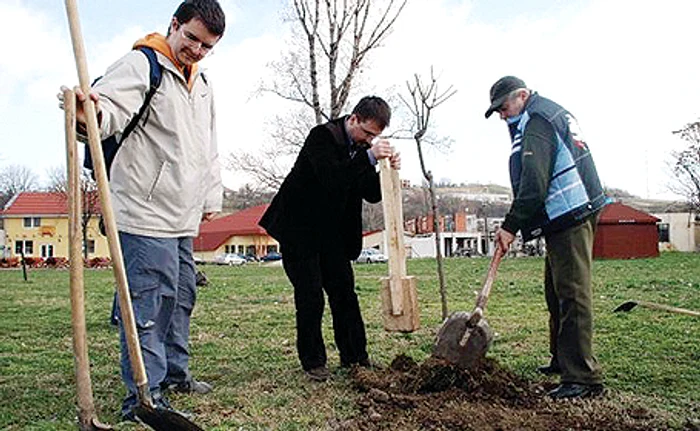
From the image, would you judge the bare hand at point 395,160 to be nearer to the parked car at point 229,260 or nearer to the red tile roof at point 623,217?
the red tile roof at point 623,217

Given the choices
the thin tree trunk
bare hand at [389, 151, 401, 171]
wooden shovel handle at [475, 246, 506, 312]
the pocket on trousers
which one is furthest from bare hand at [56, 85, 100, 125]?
the thin tree trunk

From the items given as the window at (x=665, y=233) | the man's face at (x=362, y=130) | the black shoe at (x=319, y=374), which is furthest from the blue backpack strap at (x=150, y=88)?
the window at (x=665, y=233)

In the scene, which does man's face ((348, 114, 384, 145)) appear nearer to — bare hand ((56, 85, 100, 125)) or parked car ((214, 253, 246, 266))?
bare hand ((56, 85, 100, 125))

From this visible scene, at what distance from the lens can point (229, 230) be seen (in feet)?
215

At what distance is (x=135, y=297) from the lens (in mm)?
3809

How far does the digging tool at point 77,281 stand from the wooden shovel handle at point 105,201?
0.08 metres

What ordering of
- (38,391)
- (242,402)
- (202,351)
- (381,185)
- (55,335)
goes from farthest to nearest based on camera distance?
1. (55,335)
2. (202,351)
3. (381,185)
4. (38,391)
5. (242,402)

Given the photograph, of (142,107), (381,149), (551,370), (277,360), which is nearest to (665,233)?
(551,370)

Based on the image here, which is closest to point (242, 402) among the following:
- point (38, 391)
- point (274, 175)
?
point (38, 391)

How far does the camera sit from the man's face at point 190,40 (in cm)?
386

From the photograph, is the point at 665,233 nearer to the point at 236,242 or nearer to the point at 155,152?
the point at 236,242

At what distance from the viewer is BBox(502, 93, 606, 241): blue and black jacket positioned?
448cm

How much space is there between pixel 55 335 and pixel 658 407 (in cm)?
625

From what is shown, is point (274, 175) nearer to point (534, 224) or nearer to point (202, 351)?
point (202, 351)
